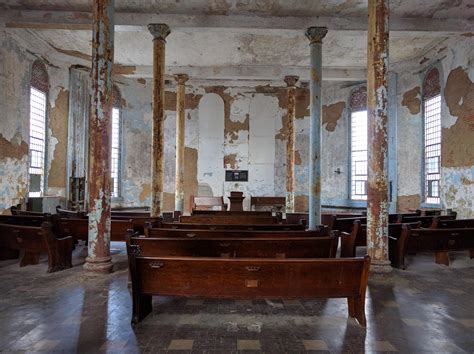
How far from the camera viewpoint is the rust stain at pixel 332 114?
17.2 m

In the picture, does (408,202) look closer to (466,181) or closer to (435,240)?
(466,181)

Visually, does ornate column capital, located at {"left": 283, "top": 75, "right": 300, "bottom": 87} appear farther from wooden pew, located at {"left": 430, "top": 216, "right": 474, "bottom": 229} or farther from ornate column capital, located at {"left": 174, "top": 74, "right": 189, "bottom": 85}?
wooden pew, located at {"left": 430, "top": 216, "right": 474, "bottom": 229}

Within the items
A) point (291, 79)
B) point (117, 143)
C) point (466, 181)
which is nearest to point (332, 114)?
point (291, 79)

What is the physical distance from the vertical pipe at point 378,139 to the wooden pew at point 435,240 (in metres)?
0.55

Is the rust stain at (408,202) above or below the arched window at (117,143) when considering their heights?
below

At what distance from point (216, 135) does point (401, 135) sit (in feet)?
29.0

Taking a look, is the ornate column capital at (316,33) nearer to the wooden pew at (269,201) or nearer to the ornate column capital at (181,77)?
the ornate column capital at (181,77)

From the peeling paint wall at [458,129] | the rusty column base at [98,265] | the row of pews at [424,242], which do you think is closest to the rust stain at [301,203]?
the peeling paint wall at [458,129]

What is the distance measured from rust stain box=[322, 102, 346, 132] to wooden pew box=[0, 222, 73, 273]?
1411 centimetres

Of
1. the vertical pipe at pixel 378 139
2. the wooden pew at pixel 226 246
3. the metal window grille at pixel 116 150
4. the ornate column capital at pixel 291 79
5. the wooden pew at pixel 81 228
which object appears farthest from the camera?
the metal window grille at pixel 116 150

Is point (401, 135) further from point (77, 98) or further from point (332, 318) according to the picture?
point (77, 98)

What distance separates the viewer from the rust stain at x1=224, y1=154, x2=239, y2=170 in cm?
1786

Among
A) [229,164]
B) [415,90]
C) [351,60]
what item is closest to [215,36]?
[351,60]

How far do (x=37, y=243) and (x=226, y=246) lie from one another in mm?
3712
